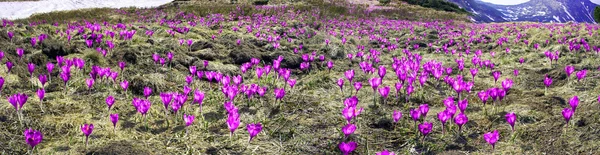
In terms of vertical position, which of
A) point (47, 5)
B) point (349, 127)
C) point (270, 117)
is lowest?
point (270, 117)

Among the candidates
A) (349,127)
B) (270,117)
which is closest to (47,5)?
(270,117)

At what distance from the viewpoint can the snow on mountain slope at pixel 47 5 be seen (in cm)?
2593

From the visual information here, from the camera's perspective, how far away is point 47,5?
28.9 metres

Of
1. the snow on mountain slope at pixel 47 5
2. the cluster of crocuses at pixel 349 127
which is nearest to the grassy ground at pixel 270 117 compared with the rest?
the cluster of crocuses at pixel 349 127

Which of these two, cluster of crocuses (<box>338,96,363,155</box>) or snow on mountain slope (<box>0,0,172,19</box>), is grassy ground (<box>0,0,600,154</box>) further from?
snow on mountain slope (<box>0,0,172,19</box>)

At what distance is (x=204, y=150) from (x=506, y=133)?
2633 mm

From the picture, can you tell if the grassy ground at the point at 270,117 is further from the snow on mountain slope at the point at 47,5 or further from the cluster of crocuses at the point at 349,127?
the snow on mountain slope at the point at 47,5

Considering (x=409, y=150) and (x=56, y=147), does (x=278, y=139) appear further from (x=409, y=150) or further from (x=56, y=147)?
(x=56, y=147)

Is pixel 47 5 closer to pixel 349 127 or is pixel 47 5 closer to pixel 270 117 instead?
pixel 270 117

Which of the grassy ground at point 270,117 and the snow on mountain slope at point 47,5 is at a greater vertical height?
the snow on mountain slope at point 47,5

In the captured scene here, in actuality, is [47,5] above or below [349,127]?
above

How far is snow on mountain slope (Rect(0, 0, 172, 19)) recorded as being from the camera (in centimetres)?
2593

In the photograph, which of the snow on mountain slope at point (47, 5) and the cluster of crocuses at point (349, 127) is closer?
the cluster of crocuses at point (349, 127)

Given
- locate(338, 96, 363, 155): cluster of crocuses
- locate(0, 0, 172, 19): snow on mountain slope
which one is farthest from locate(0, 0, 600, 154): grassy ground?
locate(0, 0, 172, 19): snow on mountain slope
